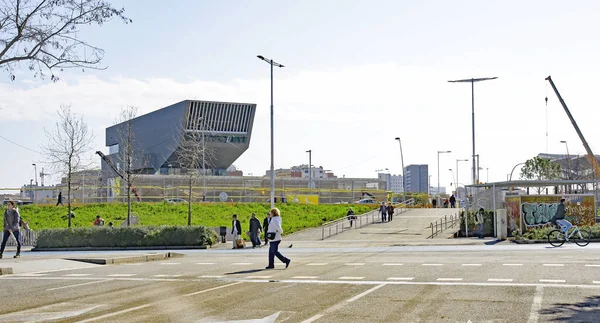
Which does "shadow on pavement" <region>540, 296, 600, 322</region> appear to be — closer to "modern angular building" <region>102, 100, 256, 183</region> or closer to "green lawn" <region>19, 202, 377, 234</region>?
"green lawn" <region>19, 202, 377, 234</region>

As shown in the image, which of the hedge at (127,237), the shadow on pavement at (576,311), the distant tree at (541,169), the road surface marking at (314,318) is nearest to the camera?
the shadow on pavement at (576,311)

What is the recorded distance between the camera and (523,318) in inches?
370

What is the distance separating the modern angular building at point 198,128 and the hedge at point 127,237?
5586 cm

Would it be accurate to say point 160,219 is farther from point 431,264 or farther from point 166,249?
point 431,264

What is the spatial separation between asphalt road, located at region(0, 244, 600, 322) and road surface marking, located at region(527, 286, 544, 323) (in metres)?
0.01

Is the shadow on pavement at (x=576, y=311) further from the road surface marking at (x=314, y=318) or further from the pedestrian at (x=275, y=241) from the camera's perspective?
the pedestrian at (x=275, y=241)

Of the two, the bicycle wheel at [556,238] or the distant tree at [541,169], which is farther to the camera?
the distant tree at [541,169]

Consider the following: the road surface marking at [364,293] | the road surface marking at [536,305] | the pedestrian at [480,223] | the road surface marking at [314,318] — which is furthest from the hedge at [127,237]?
the road surface marking at [314,318]

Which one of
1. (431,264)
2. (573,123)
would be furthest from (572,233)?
(573,123)

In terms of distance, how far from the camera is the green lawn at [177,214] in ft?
144

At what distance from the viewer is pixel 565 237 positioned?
24547mm

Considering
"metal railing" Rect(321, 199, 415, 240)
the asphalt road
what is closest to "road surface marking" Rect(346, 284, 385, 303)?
the asphalt road

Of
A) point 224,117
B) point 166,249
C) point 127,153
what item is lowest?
point 166,249

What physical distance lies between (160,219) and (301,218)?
926 centimetres
